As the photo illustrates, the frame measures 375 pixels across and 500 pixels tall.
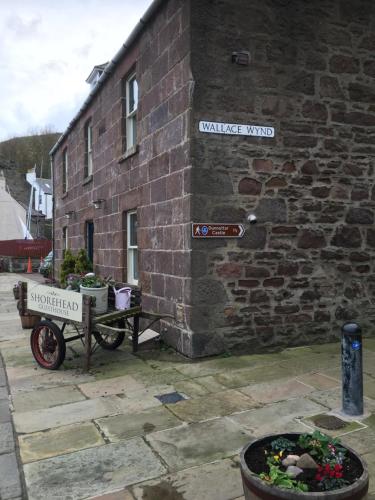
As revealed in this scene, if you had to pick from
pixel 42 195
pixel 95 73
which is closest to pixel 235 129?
pixel 95 73

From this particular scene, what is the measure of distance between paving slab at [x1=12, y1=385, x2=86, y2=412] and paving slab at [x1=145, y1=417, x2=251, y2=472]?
55.6 inches

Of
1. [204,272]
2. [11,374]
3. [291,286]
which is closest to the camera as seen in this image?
[11,374]

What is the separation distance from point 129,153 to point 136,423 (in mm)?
5807

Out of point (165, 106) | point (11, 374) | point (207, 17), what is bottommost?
point (11, 374)

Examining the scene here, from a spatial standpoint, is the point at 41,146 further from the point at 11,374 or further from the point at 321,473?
the point at 321,473

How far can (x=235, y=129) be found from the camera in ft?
22.1

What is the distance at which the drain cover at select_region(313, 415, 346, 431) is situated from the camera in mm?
4164

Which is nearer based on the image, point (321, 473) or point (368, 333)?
point (321, 473)

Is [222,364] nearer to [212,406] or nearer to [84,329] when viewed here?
[212,406]

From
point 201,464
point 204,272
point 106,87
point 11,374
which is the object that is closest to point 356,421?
point 201,464

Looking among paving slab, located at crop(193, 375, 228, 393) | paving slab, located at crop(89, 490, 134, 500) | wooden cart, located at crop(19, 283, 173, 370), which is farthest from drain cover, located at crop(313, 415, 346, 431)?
wooden cart, located at crop(19, 283, 173, 370)

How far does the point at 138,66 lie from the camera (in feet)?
28.1

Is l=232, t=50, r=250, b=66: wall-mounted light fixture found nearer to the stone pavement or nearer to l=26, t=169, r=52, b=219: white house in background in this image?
the stone pavement

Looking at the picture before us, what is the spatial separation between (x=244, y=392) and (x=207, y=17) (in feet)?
16.9
